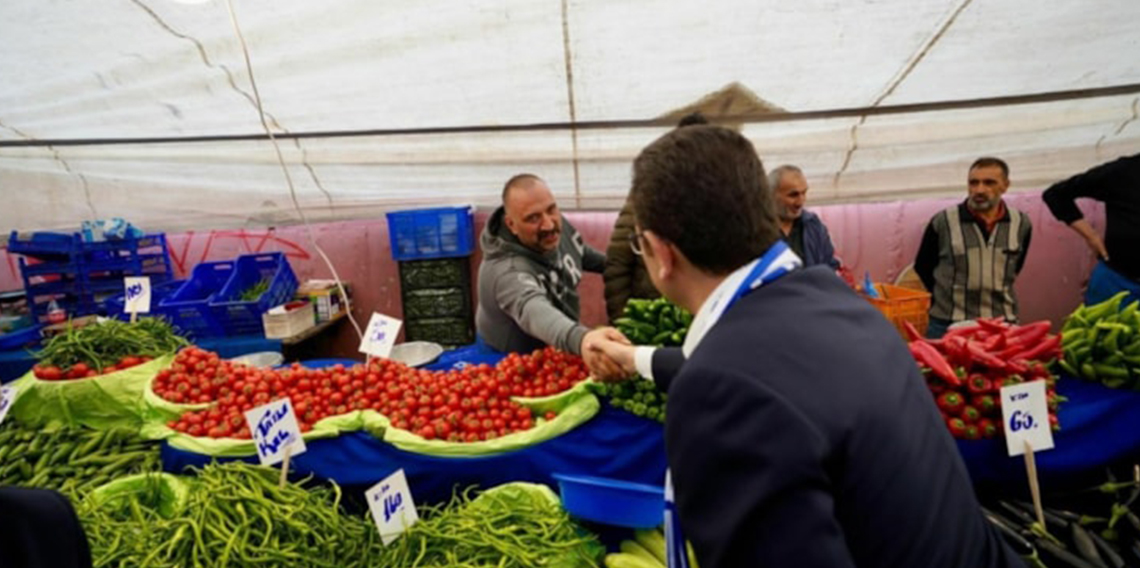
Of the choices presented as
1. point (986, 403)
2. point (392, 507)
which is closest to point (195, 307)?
point (392, 507)

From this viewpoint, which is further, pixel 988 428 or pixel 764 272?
pixel 988 428

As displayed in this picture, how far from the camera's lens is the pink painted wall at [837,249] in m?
5.77

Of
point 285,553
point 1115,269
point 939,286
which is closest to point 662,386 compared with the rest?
point 285,553

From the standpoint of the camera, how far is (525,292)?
109 inches

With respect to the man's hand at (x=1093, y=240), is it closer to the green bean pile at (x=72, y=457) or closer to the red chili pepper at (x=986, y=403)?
the red chili pepper at (x=986, y=403)

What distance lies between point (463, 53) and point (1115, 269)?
15.6ft

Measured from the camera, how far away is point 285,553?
162 cm

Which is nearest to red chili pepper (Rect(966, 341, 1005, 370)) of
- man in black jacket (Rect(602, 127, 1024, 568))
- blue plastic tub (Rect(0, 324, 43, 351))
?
man in black jacket (Rect(602, 127, 1024, 568))

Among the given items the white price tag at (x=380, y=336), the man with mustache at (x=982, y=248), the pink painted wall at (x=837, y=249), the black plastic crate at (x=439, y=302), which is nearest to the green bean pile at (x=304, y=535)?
the white price tag at (x=380, y=336)

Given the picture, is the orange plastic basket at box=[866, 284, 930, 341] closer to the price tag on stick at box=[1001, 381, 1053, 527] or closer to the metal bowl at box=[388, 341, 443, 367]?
the price tag on stick at box=[1001, 381, 1053, 527]

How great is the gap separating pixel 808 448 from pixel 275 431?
5.93ft

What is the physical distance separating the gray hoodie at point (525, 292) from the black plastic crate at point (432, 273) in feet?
6.98

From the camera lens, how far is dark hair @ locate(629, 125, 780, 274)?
108cm

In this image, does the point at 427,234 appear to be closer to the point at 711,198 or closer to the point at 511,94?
the point at 511,94
